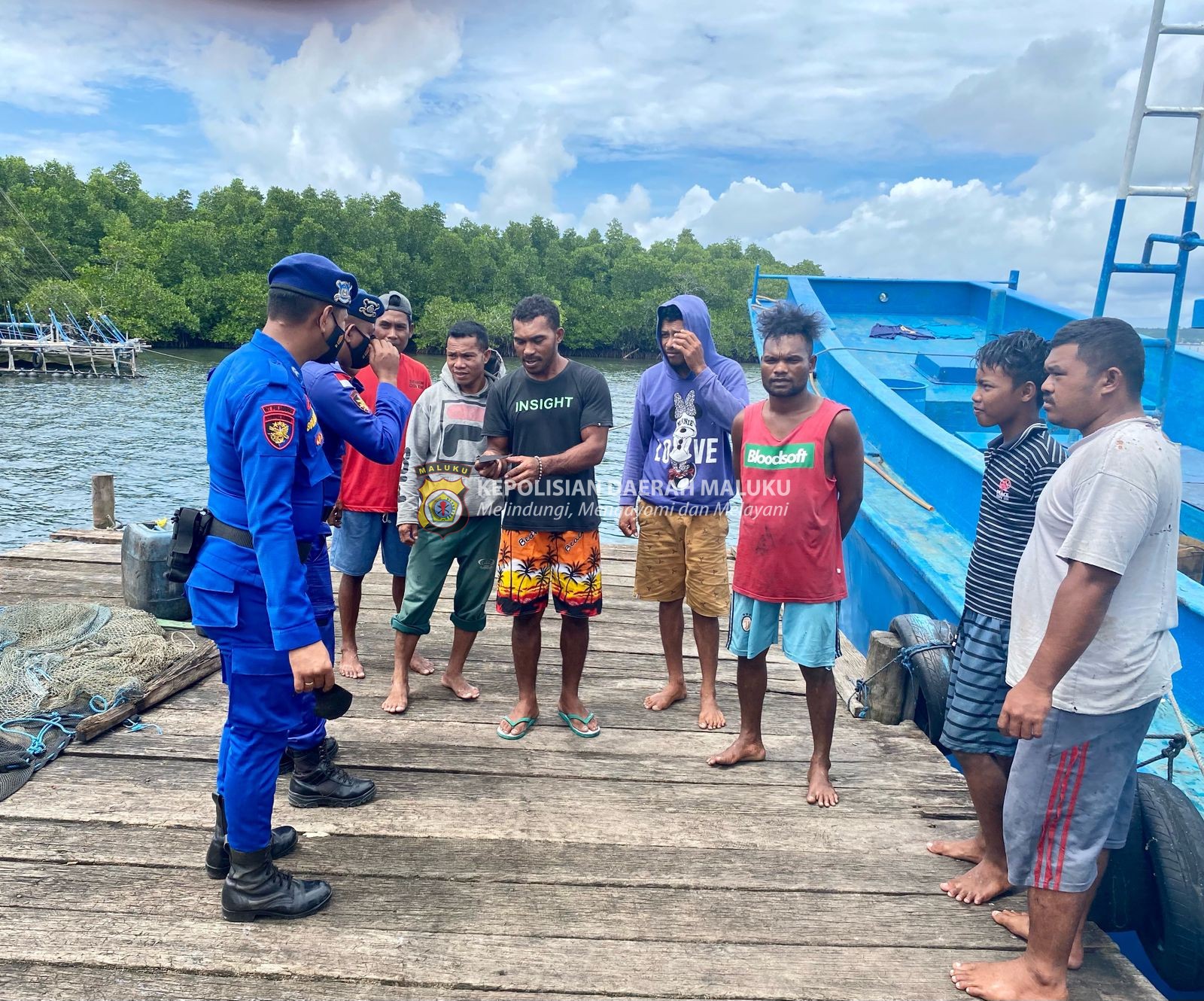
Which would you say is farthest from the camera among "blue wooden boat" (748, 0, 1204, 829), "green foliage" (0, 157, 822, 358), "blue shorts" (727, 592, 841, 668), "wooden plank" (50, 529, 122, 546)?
"green foliage" (0, 157, 822, 358)

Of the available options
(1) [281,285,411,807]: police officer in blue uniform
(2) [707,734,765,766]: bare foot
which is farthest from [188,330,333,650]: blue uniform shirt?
(2) [707,734,765,766]: bare foot

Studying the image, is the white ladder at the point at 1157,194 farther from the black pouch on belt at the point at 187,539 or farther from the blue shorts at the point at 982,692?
the black pouch on belt at the point at 187,539

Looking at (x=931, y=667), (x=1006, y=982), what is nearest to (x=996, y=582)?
(x=1006, y=982)

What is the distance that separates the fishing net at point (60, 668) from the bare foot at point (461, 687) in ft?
4.88

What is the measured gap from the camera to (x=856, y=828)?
3.19 m

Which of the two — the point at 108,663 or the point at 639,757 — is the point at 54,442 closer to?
the point at 108,663

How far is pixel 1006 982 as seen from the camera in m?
2.32

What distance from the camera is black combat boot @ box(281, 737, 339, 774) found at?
332 cm

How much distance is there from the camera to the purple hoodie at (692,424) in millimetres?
4004

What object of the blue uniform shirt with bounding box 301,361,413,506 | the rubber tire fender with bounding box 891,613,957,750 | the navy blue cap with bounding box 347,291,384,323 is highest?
the navy blue cap with bounding box 347,291,384,323

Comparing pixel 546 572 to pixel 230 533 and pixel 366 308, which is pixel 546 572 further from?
pixel 230 533

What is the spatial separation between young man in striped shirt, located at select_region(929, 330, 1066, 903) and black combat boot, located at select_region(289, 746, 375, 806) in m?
2.22

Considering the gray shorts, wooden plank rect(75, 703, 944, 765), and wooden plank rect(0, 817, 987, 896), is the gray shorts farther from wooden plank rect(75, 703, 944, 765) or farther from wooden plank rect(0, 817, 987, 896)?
wooden plank rect(75, 703, 944, 765)

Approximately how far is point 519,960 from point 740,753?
1.56m
